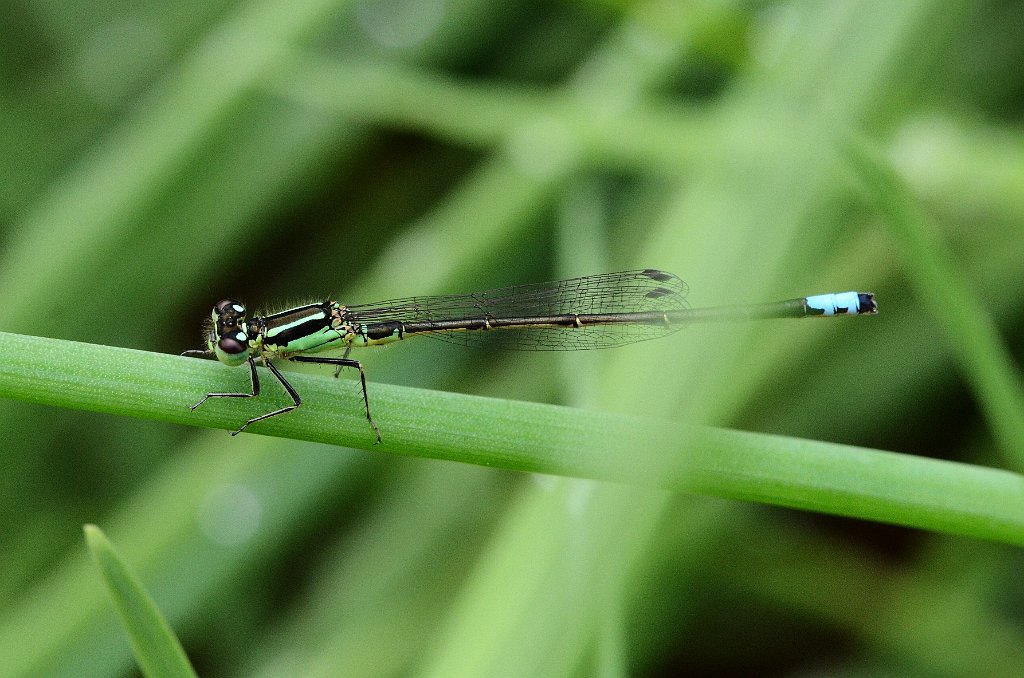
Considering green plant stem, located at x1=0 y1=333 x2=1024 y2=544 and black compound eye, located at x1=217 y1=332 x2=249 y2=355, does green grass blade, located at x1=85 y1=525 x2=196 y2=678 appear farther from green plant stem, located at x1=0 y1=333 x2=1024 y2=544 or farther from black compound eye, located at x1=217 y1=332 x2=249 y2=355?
black compound eye, located at x1=217 y1=332 x2=249 y2=355

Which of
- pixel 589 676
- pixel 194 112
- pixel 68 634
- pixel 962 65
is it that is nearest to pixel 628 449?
pixel 589 676

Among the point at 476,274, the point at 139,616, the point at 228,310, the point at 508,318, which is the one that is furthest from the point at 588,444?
the point at 476,274

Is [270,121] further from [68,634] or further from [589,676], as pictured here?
[589,676]

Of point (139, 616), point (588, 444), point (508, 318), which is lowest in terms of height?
point (139, 616)

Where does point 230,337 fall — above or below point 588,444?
above

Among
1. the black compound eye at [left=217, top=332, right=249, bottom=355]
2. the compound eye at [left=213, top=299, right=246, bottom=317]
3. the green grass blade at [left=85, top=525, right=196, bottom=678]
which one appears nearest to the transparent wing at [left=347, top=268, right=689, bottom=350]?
the compound eye at [left=213, top=299, right=246, bottom=317]

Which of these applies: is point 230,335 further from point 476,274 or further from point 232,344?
point 476,274
